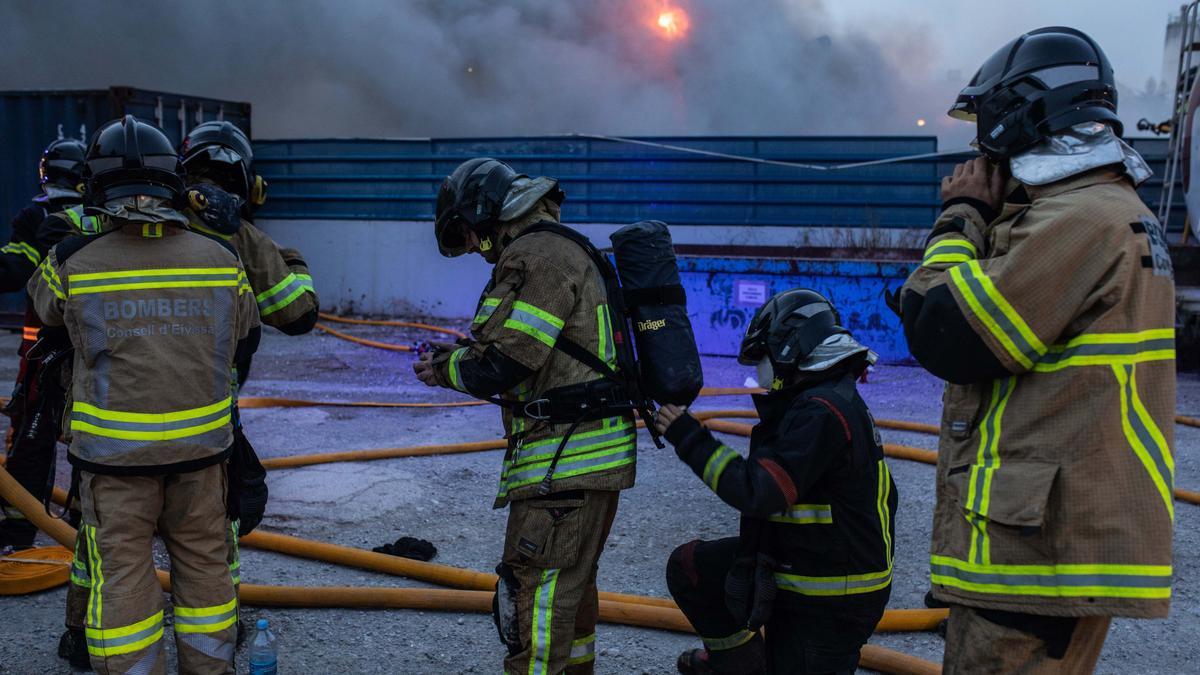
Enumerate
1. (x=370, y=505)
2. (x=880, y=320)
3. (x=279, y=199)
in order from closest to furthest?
(x=370, y=505)
(x=880, y=320)
(x=279, y=199)

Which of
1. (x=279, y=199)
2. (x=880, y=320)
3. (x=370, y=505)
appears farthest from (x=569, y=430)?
(x=279, y=199)

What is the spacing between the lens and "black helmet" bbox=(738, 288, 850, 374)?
2.66 m

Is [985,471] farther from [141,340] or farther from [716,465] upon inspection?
[141,340]

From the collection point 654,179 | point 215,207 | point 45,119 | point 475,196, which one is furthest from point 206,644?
point 45,119

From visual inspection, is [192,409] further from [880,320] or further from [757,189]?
[757,189]

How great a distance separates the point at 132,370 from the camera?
2.70 m

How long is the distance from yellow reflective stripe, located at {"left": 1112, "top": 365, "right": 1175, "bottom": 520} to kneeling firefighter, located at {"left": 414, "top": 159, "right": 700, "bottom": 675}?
135 cm

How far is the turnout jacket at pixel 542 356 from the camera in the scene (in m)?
2.70

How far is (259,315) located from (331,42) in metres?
19.5

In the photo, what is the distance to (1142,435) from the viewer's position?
187 cm

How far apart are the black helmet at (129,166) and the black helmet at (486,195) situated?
82 centimetres

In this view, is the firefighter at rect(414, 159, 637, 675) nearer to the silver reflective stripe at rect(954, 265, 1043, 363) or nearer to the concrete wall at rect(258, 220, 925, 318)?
the silver reflective stripe at rect(954, 265, 1043, 363)

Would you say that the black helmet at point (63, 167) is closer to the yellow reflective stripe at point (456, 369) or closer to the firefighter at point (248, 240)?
the firefighter at point (248, 240)

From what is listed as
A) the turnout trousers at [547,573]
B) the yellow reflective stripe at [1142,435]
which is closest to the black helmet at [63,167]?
the turnout trousers at [547,573]
